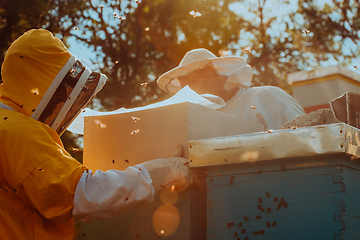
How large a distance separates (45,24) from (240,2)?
250 inches

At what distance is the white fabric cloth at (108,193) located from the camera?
1.54m

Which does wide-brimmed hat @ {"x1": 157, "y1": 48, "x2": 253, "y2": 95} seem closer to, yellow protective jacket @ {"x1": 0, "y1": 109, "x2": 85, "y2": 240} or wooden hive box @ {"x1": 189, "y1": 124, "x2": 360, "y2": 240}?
wooden hive box @ {"x1": 189, "y1": 124, "x2": 360, "y2": 240}

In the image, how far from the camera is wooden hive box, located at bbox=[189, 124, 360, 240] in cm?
142

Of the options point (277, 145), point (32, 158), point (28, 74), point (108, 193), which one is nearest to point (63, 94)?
point (28, 74)

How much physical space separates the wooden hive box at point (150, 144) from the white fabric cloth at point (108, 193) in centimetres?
34

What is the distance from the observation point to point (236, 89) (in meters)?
3.62

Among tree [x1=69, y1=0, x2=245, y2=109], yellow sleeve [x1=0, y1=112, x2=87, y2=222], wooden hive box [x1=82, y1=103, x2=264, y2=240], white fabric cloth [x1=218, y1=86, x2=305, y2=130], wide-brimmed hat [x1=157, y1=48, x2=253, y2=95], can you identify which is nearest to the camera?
yellow sleeve [x1=0, y1=112, x2=87, y2=222]

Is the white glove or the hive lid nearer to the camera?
the hive lid

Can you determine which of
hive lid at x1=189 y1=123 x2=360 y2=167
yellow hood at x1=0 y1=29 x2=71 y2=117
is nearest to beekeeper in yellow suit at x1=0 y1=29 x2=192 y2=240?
yellow hood at x1=0 y1=29 x2=71 y2=117

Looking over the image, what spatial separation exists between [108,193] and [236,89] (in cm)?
230

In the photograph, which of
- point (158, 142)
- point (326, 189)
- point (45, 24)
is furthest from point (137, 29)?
point (326, 189)

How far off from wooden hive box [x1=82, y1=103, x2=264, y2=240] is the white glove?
11 centimetres

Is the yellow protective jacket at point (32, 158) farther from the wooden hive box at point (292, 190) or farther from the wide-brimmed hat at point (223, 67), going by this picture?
the wide-brimmed hat at point (223, 67)

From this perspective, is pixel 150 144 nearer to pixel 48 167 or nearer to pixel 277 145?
pixel 48 167
